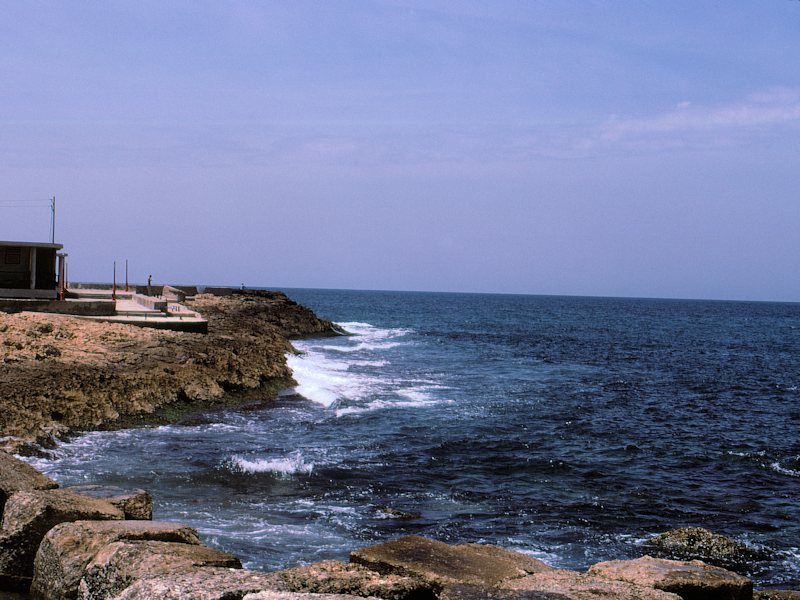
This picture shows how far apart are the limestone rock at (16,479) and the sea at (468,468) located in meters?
2.59

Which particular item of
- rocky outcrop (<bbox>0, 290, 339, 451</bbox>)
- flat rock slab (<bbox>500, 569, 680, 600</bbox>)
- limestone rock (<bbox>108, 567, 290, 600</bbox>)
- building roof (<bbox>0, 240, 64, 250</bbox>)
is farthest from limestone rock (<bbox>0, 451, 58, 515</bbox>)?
building roof (<bbox>0, 240, 64, 250</bbox>)

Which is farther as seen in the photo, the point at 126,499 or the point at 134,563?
the point at 126,499

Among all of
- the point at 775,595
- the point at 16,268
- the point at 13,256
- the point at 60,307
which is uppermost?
the point at 13,256

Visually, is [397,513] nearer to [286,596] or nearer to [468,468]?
[468,468]

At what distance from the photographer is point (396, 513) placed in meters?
13.5

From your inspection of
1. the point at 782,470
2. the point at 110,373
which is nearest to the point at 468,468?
the point at 782,470

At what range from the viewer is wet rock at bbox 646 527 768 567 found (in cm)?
1201

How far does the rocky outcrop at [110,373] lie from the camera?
17.3 metres

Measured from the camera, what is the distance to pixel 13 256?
108ft

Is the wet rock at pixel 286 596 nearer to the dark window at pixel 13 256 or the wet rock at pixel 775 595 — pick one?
the wet rock at pixel 775 595

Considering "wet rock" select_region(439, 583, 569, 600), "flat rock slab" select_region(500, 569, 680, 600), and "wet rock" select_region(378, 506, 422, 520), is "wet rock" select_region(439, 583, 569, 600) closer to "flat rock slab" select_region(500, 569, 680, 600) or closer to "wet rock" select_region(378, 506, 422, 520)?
"flat rock slab" select_region(500, 569, 680, 600)

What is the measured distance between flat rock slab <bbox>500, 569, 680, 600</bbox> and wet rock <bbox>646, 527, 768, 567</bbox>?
530 centimetres

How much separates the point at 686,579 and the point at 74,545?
6.07 m

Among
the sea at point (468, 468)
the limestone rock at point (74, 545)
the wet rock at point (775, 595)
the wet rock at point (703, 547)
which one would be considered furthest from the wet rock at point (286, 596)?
the wet rock at point (703, 547)
